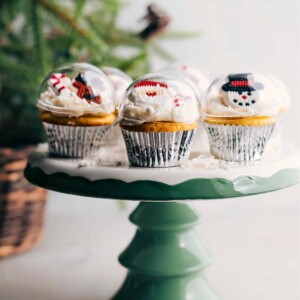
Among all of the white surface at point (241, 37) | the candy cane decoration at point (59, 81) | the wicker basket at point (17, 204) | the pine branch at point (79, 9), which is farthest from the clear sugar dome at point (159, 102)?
the white surface at point (241, 37)

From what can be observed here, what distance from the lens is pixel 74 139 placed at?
1.09m

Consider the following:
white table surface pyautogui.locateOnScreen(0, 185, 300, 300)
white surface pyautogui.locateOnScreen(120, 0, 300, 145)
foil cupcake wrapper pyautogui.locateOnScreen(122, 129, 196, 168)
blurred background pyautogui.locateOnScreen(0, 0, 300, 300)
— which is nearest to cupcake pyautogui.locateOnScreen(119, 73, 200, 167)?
foil cupcake wrapper pyautogui.locateOnScreen(122, 129, 196, 168)

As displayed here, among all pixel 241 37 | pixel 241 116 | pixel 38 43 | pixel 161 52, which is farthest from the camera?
pixel 241 37

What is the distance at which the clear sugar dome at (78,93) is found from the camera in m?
1.07

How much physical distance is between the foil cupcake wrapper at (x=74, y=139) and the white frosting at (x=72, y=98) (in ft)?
0.10

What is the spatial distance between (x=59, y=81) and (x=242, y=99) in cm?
36

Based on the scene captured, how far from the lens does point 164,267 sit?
1122 millimetres

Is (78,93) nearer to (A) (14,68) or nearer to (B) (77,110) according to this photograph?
(B) (77,110)

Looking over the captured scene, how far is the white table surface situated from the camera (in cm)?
142

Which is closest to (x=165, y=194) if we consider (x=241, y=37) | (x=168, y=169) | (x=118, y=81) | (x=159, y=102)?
(x=168, y=169)

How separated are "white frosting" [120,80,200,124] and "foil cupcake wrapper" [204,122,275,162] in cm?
5

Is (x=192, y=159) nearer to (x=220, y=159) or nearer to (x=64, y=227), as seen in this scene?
(x=220, y=159)

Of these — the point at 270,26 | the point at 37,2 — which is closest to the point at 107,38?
the point at 37,2

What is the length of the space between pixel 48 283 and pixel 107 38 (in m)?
0.71
